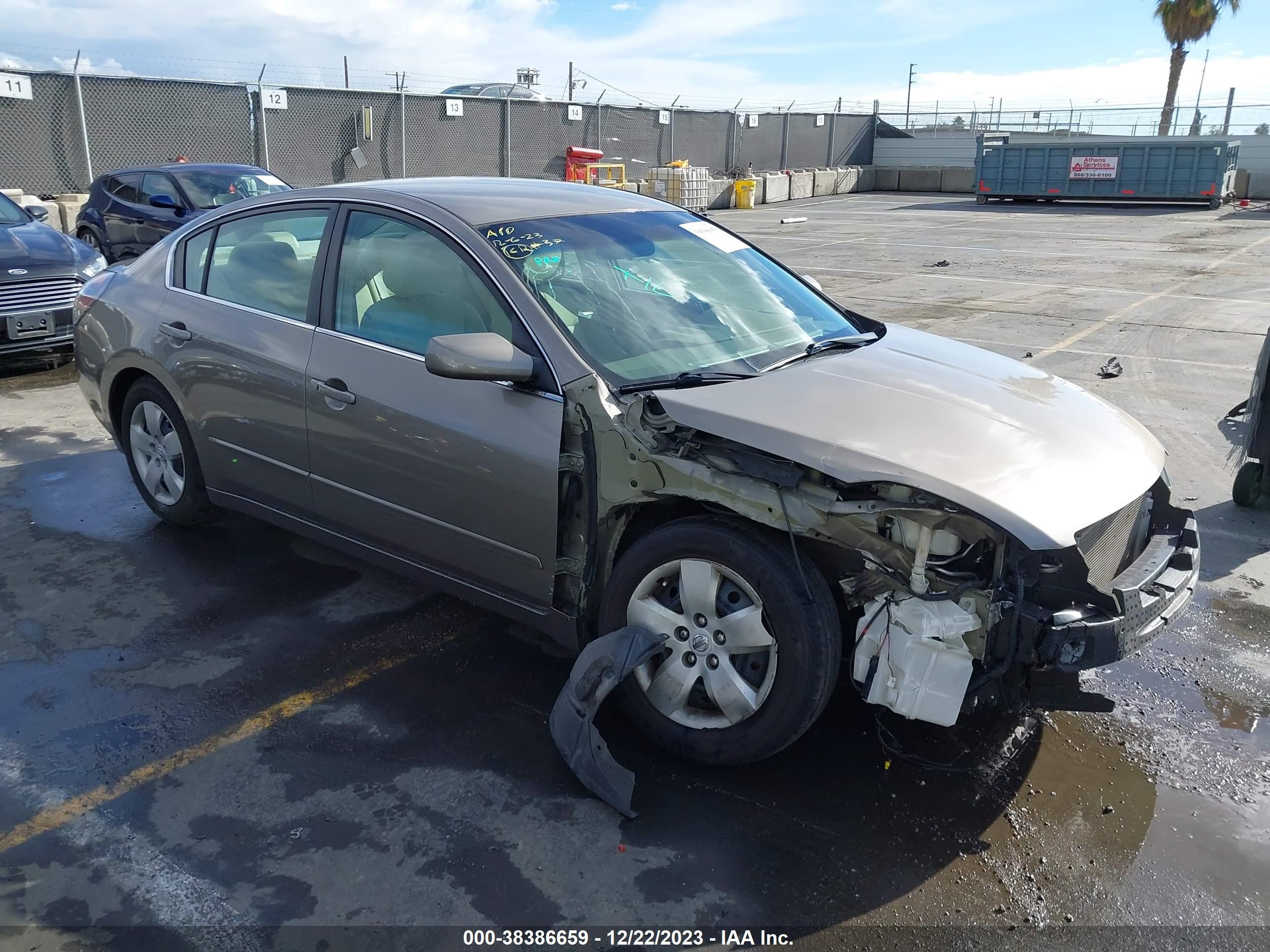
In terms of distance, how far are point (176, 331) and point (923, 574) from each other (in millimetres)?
3570

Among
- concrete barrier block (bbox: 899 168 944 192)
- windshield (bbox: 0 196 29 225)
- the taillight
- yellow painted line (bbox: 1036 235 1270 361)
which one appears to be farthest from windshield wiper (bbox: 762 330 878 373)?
concrete barrier block (bbox: 899 168 944 192)

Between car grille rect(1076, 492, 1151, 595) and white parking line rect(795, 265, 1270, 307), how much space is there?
36.4 ft

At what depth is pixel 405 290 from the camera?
3.91m

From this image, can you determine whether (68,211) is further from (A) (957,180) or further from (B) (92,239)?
(A) (957,180)

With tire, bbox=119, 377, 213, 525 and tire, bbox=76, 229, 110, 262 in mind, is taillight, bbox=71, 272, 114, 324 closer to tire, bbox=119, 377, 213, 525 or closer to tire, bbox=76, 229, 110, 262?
tire, bbox=119, 377, 213, 525

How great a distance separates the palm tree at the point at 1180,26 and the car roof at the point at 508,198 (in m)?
41.3

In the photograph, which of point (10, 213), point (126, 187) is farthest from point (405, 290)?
point (126, 187)

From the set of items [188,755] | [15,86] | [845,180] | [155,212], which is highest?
[15,86]

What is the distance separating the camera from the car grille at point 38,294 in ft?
27.5

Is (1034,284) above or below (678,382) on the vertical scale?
below

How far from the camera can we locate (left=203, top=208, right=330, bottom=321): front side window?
4230 millimetres

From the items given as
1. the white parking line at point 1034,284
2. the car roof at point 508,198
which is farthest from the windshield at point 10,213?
the white parking line at point 1034,284

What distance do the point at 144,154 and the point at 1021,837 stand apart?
21929 millimetres

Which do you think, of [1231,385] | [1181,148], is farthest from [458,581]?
[1181,148]
